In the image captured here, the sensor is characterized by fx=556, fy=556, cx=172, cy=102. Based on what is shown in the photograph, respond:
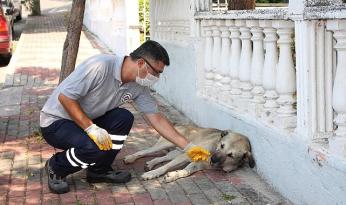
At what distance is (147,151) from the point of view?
A: 5.96 meters

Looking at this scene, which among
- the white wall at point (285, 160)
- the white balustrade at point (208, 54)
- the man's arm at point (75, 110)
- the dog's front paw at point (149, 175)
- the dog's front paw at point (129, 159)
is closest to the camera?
the white wall at point (285, 160)

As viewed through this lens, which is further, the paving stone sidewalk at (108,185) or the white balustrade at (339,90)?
the paving stone sidewalk at (108,185)

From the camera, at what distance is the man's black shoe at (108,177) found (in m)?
5.14

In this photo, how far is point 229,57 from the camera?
5.96 m

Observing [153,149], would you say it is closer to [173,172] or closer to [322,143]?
[173,172]

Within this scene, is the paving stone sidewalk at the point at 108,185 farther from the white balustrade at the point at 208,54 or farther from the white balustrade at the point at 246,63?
the white balustrade at the point at 208,54

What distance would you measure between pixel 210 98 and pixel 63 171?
2337 mm

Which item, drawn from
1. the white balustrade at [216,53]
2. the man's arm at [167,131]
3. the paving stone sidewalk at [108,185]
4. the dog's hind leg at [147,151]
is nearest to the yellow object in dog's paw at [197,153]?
the man's arm at [167,131]

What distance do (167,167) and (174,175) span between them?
19 centimetres

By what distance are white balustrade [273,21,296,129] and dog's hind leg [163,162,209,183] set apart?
3.59 feet

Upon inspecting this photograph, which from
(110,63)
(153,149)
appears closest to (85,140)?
(110,63)

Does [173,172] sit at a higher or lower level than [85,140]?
lower

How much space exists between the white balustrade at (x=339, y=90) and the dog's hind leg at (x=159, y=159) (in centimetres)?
217

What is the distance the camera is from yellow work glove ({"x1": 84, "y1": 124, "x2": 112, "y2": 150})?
4648 mm
